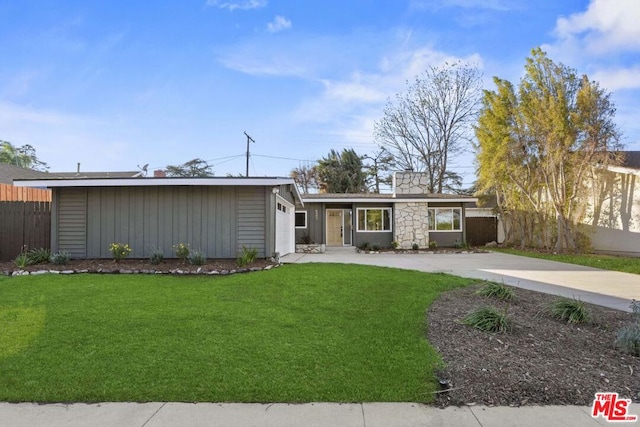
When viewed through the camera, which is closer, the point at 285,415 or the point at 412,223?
the point at 285,415

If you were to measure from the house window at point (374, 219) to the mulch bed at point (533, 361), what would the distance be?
1313 centimetres

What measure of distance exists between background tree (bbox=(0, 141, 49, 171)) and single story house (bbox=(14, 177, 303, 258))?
85.1 ft

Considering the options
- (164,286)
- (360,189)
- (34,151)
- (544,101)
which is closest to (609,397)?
(164,286)

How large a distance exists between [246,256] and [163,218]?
2.80 metres

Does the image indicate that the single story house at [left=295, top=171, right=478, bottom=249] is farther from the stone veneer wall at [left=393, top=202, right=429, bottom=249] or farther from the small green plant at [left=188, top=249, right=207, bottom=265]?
the small green plant at [left=188, top=249, right=207, bottom=265]

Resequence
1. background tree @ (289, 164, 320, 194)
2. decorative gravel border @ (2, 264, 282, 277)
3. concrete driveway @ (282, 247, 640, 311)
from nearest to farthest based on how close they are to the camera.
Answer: concrete driveway @ (282, 247, 640, 311), decorative gravel border @ (2, 264, 282, 277), background tree @ (289, 164, 320, 194)

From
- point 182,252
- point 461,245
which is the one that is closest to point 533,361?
point 182,252

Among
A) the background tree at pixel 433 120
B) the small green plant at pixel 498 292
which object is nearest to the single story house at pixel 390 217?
the background tree at pixel 433 120

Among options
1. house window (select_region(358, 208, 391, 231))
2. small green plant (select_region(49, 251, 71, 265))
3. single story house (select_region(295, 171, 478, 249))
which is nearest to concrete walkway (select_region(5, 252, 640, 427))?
small green plant (select_region(49, 251, 71, 265))

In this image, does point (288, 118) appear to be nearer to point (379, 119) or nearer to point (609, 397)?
point (379, 119)

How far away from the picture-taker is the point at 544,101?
14320 mm

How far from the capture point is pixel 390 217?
59.1 ft

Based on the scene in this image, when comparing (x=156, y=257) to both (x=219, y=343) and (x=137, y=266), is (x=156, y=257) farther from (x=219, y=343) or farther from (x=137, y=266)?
(x=219, y=343)

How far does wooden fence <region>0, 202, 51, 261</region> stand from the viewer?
33.2 ft
